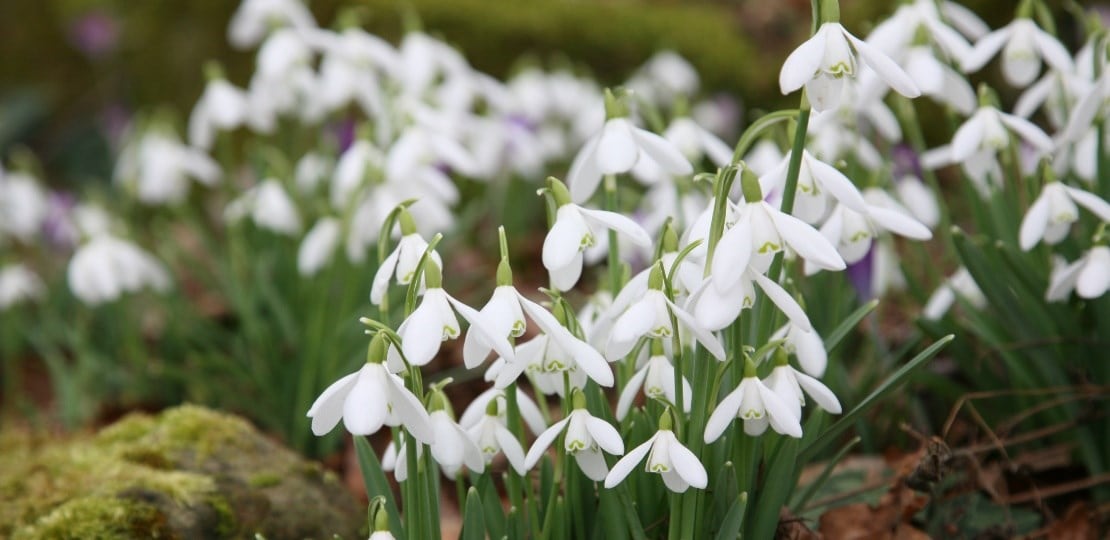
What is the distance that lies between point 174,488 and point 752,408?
904 millimetres

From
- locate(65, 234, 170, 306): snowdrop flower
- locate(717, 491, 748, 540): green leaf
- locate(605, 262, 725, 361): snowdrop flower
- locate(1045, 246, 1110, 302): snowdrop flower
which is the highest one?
locate(65, 234, 170, 306): snowdrop flower

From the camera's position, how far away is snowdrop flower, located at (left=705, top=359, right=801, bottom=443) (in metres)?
1.16

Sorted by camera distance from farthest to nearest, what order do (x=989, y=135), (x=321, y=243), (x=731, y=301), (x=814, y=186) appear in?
(x=321, y=243)
(x=989, y=135)
(x=814, y=186)
(x=731, y=301)

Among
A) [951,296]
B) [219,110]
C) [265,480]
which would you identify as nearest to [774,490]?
[951,296]

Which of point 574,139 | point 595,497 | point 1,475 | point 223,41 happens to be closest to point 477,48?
point 574,139

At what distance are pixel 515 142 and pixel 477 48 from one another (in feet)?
4.01

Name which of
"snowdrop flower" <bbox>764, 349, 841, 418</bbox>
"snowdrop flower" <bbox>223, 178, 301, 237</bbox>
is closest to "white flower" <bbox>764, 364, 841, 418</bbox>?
"snowdrop flower" <bbox>764, 349, 841, 418</bbox>

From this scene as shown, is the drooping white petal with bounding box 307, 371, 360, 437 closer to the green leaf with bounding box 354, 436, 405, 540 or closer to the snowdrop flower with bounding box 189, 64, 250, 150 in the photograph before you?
the green leaf with bounding box 354, 436, 405, 540

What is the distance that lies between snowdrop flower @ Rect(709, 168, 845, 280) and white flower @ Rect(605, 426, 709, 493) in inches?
7.8

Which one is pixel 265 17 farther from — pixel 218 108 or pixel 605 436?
pixel 605 436

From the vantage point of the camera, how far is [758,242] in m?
1.09

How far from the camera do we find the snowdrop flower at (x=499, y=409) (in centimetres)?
134

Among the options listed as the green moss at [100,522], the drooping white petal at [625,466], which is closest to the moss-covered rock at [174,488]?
the green moss at [100,522]

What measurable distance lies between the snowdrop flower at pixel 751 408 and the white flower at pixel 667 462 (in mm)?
39
